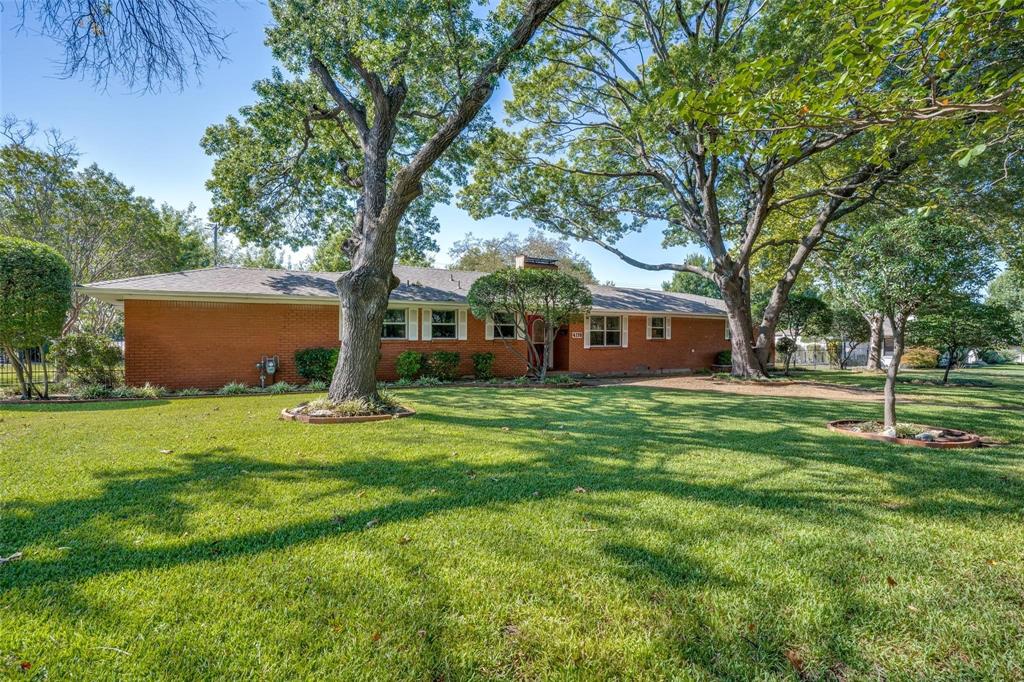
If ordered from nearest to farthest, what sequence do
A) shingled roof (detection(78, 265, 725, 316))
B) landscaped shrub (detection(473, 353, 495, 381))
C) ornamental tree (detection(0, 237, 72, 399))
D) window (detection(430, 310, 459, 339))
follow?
1. ornamental tree (detection(0, 237, 72, 399))
2. shingled roof (detection(78, 265, 725, 316))
3. window (detection(430, 310, 459, 339))
4. landscaped shrub (detection(473, 353, 495, 381))

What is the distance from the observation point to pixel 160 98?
13.4ft

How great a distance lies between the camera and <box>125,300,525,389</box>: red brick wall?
11.3 metres

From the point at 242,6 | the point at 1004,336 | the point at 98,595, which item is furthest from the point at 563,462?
the point at 1004,336

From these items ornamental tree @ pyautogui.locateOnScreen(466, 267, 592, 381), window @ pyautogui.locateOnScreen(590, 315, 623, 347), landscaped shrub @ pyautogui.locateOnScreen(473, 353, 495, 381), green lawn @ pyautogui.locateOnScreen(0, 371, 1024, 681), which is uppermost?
ornamental tree @ pyautogui.locateOnScreen(466, 267, 592, 381)

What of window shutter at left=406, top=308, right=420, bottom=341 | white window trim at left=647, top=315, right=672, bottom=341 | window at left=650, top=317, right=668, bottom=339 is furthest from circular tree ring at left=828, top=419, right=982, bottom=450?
window at left=650, top=317, right=668, bottom=339

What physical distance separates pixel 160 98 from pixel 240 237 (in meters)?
10.5

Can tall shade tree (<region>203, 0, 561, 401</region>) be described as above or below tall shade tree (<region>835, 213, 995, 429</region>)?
above

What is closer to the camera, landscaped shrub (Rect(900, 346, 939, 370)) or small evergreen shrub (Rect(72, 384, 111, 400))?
small evergreen shrub (Rect(72, 384, 111, 400))

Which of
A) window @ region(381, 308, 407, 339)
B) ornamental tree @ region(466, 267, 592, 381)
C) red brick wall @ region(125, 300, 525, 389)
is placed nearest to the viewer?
red brick wall @ region(125, 300, 525, 389)

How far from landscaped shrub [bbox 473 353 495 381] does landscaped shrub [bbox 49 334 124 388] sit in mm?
9337

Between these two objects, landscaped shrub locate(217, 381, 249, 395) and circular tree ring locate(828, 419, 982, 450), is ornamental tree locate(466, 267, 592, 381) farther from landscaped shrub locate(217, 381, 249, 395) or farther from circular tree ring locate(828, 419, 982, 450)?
circular tree ring locate(828, 419, 982, 450)

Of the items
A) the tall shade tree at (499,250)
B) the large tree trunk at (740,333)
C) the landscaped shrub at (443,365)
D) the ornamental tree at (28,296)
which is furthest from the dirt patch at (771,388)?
the tall shade tree at (499,250)

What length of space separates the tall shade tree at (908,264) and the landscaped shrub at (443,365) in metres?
10.4

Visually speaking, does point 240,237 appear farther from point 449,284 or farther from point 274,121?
point 449,284
